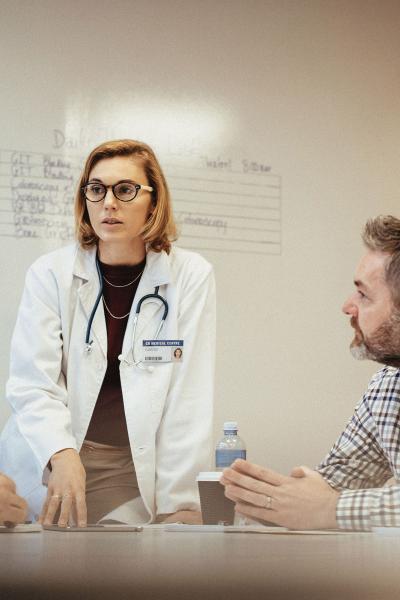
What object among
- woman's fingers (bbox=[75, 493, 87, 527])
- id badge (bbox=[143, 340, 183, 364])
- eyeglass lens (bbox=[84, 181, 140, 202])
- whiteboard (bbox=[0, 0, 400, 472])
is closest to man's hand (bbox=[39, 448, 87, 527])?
woman's fingers (bbox=[75, 493, 87, 527])

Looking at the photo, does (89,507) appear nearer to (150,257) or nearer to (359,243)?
(150,257)

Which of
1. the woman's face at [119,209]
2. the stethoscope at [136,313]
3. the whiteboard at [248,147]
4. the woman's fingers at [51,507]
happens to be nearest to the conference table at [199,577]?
the woman's fingers at [51,507]

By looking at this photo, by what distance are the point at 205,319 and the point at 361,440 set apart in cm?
61

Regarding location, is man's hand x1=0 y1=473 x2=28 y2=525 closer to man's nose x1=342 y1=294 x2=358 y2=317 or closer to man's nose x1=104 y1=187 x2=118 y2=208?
man's nose x1=342 y1=294 x2=358 y2=317

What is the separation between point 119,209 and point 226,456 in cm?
69

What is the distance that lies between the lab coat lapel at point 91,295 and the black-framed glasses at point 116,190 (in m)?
0.17

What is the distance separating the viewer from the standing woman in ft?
6.14

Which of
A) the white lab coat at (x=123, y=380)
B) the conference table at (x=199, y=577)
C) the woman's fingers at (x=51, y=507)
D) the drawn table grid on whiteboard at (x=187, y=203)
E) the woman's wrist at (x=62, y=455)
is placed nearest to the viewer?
the conference table at (x=199, y=577)

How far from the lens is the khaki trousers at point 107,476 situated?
188cm

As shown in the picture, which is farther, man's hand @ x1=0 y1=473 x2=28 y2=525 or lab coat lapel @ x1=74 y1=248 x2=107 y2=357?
lab coat lapel @ x1=74 y1=248 x2=107 y2=357

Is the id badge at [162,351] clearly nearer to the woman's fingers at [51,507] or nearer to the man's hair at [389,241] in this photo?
the woman's fingers at [51,507]

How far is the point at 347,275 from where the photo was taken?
3451 mm

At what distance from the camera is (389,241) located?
1552 millimetres

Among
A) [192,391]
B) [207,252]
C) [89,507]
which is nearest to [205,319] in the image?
[192,391]
